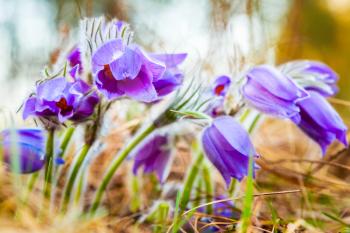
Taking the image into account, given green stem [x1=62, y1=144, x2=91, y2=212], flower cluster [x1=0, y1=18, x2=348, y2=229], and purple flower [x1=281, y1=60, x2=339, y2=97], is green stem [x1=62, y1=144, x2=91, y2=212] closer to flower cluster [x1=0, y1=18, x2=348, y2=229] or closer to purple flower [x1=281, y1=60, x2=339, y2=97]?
flower cluster [x1=0, y1=18, x2=348, y2=229]

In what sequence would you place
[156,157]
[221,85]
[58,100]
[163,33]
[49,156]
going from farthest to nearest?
[163,33] < [156,157] < [221,85] < [49,156] < [58,100]

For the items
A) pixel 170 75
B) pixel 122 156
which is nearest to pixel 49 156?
pixel 122 156

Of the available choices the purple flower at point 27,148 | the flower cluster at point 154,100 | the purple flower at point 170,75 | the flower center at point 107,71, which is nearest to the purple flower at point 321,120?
the flower cluster at point 154,100

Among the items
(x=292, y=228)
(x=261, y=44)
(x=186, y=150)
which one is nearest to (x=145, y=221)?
(x=292, y=228)

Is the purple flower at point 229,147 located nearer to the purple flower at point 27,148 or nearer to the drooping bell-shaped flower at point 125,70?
the drooping bell-shaped flower at point 125,70

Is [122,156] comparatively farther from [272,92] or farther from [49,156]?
[272,92]

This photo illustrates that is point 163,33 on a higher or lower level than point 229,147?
higher

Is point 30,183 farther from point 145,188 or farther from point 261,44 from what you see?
point 261,44
